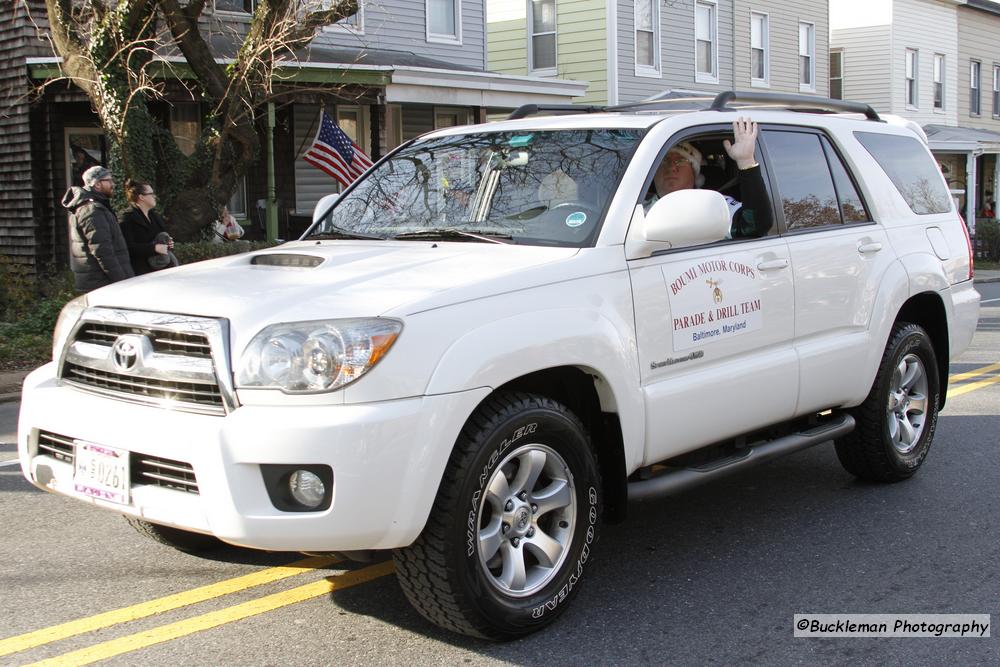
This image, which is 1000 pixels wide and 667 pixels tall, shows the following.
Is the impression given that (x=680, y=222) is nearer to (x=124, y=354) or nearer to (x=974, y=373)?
(x=124, y=354)

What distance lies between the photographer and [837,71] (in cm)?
3597

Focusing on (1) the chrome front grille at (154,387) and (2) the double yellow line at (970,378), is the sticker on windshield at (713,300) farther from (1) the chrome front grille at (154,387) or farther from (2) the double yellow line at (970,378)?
(2) the double yellow line at (970,378)

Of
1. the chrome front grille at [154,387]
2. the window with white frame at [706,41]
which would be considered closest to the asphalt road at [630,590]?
the chrome front grille at [154,387]

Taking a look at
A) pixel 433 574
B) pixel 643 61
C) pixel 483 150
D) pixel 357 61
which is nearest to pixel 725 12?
pixel 643 61

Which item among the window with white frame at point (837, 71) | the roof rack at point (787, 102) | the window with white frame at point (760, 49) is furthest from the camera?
the window with white frame at point (837, 71)

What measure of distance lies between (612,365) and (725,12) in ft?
89.2

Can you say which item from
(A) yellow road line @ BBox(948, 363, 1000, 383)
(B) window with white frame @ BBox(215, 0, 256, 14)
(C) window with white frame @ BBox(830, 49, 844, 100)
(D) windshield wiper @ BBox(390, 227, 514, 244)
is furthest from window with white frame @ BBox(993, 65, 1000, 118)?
(D) windshield wiper @ BBox(390, 227, 514, 244)

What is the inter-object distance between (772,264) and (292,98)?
13776mm

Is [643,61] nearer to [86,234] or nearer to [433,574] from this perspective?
[86,234]

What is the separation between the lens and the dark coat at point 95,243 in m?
8.84

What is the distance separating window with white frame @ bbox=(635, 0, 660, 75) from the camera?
26.9 meters

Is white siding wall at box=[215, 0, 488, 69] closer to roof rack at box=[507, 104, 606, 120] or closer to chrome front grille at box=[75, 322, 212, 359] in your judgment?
roof rack at box=[507, 104, 606, 120]

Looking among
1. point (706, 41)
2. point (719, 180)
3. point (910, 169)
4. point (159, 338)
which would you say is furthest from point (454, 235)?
point (706, 41)

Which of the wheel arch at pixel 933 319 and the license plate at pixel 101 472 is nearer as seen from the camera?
the license plate at pixel 101 472
